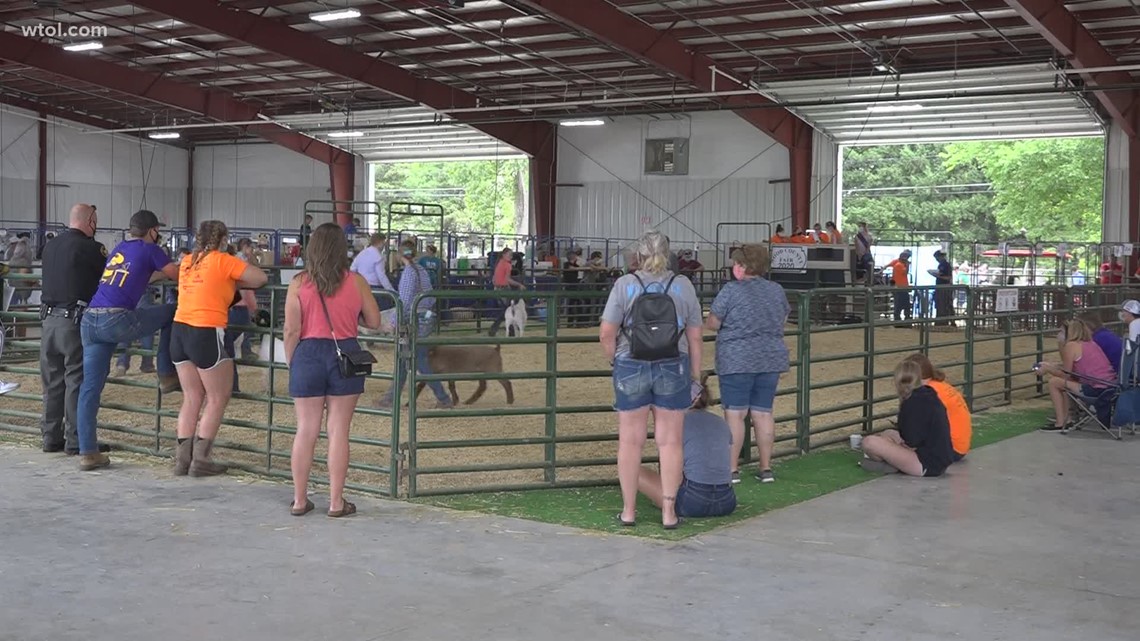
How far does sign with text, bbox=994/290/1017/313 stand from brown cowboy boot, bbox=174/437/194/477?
7.98 metres

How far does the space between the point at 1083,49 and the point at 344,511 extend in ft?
63.5

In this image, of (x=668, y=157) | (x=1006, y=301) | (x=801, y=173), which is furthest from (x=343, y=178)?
(x=1006, y=301)

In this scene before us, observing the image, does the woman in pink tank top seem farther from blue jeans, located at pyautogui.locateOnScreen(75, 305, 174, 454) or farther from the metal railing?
blue jeans, located at pyautogui.locateOnScreen(75, 305, 174, 454)

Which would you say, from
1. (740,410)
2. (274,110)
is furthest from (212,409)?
(274,110)

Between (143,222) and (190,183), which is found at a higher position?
(190,183)

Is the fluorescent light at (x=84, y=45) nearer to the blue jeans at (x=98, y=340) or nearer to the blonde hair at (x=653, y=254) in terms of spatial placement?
the blue jeans at (x=98, y=340)

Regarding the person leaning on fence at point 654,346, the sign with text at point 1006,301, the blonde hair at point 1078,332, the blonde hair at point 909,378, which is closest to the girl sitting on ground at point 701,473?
the person leaning on fence at point 654,346

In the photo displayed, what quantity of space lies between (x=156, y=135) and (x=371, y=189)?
286 inches

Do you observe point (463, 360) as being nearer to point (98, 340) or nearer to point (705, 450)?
point (98, 340)

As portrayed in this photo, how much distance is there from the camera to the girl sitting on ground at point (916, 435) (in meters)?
7.70

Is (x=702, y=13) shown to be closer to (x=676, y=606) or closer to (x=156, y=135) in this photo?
(x=676, y=606)

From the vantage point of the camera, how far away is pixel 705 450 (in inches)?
247

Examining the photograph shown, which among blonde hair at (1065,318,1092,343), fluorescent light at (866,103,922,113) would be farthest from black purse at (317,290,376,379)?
fluorescent light at (866,103,922,113)

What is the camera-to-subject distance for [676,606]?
15.5ft
